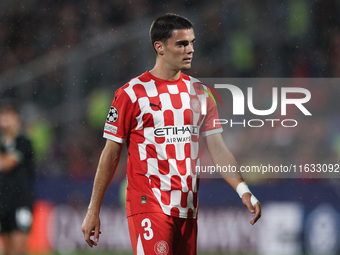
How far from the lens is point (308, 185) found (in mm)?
6781

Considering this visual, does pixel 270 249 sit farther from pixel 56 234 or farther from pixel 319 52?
pixel 319 52

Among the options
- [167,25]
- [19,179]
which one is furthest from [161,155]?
[19,179]

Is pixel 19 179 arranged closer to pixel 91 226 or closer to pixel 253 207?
pixel 91 226

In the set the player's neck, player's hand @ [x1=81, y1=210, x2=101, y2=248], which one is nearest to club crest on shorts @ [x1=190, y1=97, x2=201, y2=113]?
the player's neck

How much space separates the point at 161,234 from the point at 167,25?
1.09 metres

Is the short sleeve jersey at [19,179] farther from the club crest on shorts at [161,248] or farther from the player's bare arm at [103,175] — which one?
the club crest on shorts at [161,248]

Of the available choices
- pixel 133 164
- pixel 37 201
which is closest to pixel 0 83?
pixel 37 201

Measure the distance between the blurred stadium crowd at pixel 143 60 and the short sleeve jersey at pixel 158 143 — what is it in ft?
12.7

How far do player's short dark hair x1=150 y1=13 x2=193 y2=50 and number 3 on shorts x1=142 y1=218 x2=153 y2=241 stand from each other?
944mm

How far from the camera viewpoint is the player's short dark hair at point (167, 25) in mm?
3654

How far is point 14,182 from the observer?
5.58 meters

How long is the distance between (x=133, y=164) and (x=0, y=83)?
5.35 metres

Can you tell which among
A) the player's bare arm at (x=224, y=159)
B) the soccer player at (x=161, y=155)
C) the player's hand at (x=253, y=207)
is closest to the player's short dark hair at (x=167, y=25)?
the soccer player at (x=161, y=155)

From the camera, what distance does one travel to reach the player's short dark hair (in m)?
3.65
